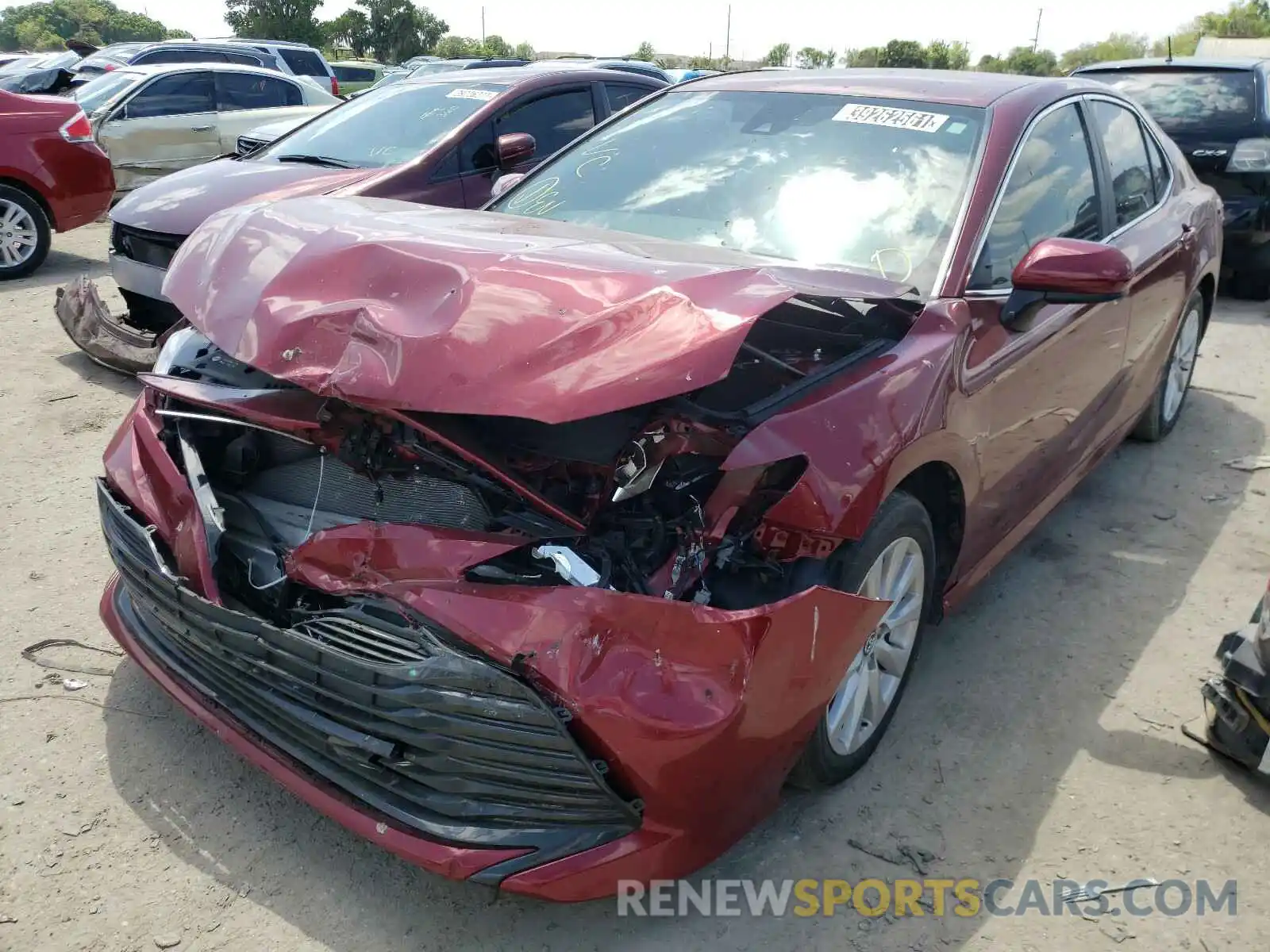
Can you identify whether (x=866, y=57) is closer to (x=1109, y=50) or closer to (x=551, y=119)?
(x=1109, y=50)

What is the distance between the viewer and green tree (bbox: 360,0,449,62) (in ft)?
194

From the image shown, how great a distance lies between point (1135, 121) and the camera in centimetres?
426

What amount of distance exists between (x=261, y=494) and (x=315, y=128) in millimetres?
4924

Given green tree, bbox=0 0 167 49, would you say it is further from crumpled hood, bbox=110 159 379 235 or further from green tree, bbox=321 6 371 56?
crumpled hood, bbox=110 159 379 235

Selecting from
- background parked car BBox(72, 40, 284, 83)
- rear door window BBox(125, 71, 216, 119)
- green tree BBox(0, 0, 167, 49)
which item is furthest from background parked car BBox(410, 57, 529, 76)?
green tree BBox(0, 0, 167, 49)

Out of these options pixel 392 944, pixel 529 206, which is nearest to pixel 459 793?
pixel 392 944

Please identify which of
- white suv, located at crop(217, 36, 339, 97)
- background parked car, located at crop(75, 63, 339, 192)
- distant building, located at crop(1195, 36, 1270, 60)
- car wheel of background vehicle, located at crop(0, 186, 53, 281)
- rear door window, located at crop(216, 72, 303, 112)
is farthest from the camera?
distant building, located at crop(1195, 36, 1270, 60)

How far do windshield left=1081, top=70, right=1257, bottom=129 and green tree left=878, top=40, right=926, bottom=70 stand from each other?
153 ft

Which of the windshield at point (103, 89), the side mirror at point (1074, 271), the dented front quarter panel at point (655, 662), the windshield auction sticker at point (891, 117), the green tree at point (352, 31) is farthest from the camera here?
the green tree at point (352, 31)

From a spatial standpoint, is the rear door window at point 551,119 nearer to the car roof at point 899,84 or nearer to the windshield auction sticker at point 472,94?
the windshield auction sticker at point 472,94

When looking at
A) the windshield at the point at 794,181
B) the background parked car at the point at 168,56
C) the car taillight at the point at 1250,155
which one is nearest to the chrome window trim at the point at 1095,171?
the windshield at the point at 794,181

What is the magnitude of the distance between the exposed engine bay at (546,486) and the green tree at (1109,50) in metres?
67.6

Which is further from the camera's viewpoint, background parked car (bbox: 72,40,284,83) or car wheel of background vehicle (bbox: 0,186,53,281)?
background parked car (bbox: 72,40,284,83)

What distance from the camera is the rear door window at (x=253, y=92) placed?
36.2 feet
